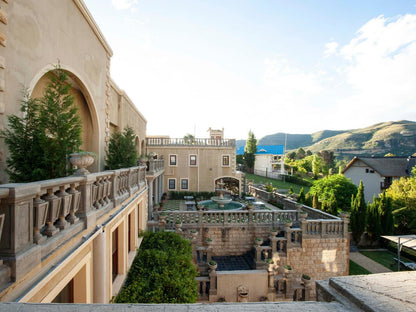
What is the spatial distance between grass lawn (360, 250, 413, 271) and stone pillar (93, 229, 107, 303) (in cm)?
1803

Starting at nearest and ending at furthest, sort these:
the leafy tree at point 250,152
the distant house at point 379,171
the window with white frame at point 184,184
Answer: the window with white frame at point 184,184 → the distant house at point 379,171 → the leafy tree at point 250,152

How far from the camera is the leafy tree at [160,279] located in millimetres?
5637

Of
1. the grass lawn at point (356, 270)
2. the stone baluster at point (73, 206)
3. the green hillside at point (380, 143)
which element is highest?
the green hillside at point (380, 143)

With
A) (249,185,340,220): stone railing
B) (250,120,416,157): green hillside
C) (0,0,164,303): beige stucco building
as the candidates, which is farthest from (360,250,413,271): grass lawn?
(250,120,416,157): green hillside

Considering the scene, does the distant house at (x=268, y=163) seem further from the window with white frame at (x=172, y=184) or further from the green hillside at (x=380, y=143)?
the green hillside at (x=380, y=143)

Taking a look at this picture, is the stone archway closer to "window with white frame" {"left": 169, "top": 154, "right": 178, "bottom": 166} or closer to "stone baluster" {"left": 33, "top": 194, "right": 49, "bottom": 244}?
"stone baluster" {"left": 33, "top": 194, "right": 49, "bottom": 244}

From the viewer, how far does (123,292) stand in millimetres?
5434

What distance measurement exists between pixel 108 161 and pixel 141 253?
3964 mm

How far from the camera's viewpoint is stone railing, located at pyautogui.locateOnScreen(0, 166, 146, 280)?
2.04 metres

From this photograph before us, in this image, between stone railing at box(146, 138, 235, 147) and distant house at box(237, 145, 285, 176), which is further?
distant house at box(237, 145, 285, 176)

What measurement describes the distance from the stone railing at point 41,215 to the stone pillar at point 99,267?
1.77 feet

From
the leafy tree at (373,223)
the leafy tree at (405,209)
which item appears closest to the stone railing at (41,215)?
the leafy tree at (373,223)

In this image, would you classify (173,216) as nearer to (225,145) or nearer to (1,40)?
(1,40)

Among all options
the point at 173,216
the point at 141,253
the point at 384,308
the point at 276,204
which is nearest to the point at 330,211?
the point at 276,204
